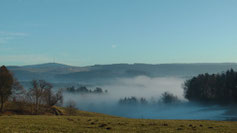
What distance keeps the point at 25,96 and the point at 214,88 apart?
11939cm

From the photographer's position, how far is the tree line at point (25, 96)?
80.5m

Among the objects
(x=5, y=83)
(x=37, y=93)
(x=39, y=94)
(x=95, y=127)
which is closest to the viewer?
(x=95, y=127)

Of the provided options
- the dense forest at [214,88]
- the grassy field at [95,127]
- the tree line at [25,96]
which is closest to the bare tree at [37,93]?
the tree line at [25,96]

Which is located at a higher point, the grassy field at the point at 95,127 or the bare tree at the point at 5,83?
the bare tree at the point at 5,83

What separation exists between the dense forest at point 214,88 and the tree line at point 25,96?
97080mm

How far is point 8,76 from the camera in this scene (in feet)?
262

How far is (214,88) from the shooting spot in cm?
17188

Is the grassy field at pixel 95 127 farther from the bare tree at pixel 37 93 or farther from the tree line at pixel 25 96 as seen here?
the bare tree at pixel 37 93

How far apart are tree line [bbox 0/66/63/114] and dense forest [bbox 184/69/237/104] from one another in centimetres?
9708

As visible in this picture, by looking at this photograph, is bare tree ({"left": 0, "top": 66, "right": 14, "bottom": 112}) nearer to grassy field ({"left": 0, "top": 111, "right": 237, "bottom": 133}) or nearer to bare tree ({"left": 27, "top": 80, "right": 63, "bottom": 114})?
bare tree ({"left": 27, "top": 80, "right": 63, "bottom": 114})

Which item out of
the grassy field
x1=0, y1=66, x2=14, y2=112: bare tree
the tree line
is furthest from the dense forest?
the grassy field

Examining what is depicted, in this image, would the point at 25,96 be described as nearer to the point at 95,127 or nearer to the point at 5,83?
the point at 5,83

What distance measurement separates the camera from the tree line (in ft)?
264

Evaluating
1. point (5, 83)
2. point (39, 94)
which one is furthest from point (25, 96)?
point (5, 83)
